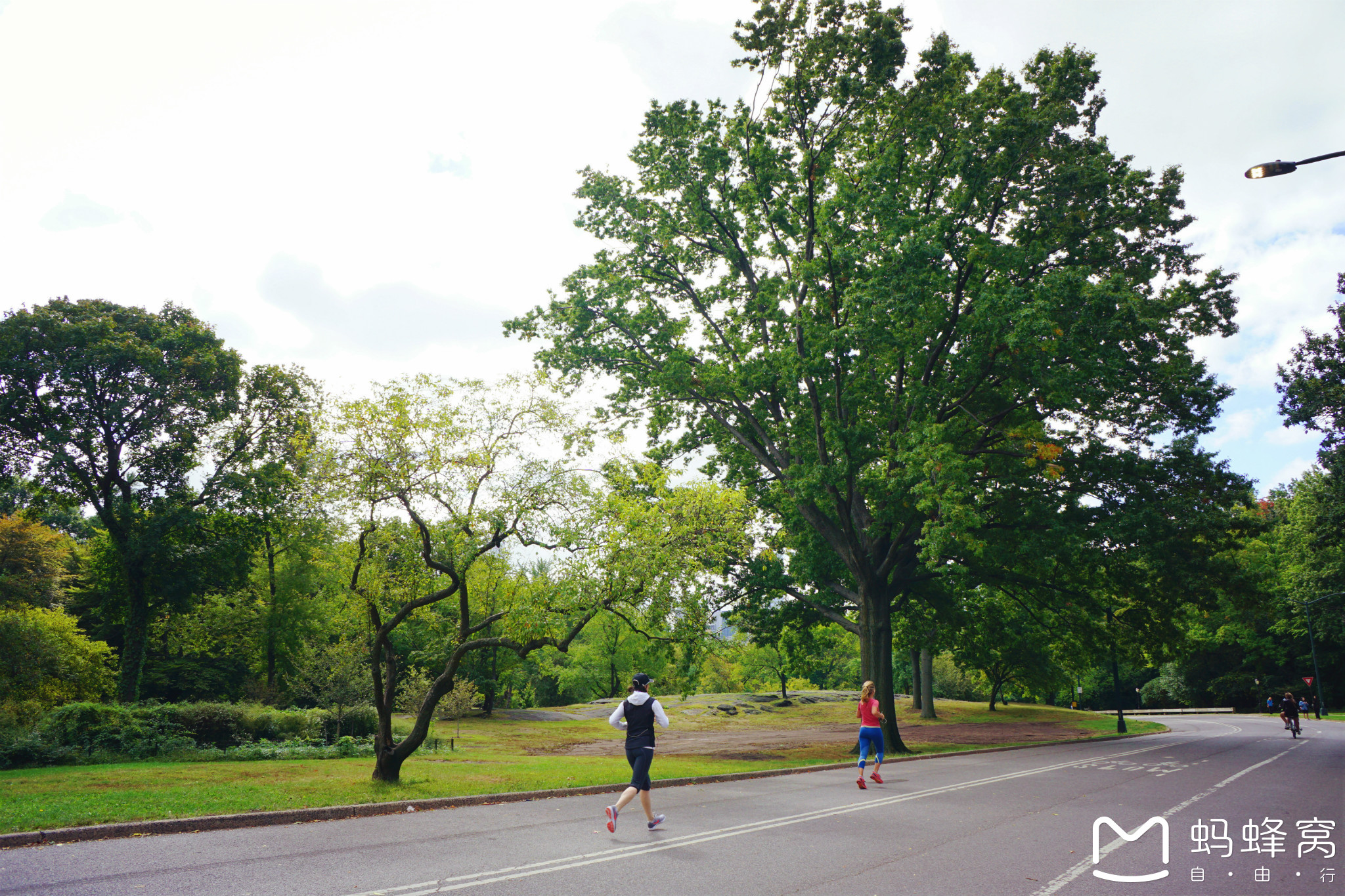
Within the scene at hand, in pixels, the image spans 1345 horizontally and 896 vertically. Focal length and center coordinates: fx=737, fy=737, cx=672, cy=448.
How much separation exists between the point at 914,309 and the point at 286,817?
49.4ft

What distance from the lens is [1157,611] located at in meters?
23.1

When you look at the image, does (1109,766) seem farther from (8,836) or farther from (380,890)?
(8,836)

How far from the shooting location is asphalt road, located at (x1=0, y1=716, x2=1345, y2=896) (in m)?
6.32

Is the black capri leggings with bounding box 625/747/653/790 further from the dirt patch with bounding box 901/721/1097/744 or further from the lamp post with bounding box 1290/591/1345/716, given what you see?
the lamp post with bounding box 1290/591/1345/716

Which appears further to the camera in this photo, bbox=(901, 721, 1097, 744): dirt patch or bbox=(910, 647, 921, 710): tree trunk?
bbox=(910, 647, 921, 710): tree trunk

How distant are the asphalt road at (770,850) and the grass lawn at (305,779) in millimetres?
1306

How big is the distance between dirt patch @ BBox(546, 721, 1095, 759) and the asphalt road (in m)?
9.66

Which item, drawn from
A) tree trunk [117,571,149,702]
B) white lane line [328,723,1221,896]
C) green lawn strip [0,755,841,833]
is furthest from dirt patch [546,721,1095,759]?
tree trunk [117,571,149,702]

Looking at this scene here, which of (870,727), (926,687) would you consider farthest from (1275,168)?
(926,687)

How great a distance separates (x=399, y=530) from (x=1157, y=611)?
2267 centimetres

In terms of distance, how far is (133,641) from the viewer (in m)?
27.9

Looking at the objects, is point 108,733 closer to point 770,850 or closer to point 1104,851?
point 770,850

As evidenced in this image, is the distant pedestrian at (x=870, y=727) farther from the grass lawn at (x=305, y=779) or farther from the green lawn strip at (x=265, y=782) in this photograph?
the grass lawn at (x=305, y=779)

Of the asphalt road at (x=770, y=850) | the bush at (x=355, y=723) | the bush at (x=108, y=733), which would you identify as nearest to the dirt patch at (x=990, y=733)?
the asphalt road at (x=770, y=850)
